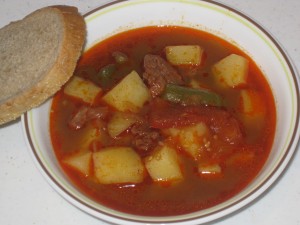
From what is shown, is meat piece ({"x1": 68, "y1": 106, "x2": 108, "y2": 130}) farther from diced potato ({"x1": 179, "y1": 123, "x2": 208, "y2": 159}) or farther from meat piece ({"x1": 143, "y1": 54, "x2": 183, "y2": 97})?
diced potato ({"x1": 179, "y1": 123, "x2": 208, "y2": 159})

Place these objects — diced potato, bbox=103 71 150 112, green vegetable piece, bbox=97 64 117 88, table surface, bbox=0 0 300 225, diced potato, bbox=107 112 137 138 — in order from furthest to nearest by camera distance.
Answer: green vegetable piece, bbox=97 64 117 88
diced potato, bbox=103 71 150 112
diced potato, bbox=107 112 137 138
table surface, bbox=0 0 300 225

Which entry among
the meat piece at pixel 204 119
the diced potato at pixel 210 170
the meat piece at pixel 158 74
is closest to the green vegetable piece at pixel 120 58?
the meat piece at pixel 158 74

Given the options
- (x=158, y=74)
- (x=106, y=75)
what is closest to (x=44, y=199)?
(x=106, y=75)

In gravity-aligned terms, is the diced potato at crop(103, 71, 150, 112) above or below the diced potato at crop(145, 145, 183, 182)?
above

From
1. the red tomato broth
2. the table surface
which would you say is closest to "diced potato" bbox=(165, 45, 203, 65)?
the red tomato broth

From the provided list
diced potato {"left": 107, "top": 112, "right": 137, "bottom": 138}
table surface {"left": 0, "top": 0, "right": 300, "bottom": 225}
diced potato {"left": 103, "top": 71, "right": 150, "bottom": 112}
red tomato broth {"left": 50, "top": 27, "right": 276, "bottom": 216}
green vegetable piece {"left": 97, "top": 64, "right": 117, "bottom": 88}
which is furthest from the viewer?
green vegetable piece {"left": 97, "top": 64, "right": 117, "bottom": 88}

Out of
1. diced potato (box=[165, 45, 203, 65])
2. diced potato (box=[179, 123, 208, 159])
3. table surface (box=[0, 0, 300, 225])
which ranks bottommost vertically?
table surface (box=[0, 0, 300, 225])

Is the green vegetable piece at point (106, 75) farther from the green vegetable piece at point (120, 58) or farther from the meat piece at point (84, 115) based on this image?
the meat piece at point (84, 115)
